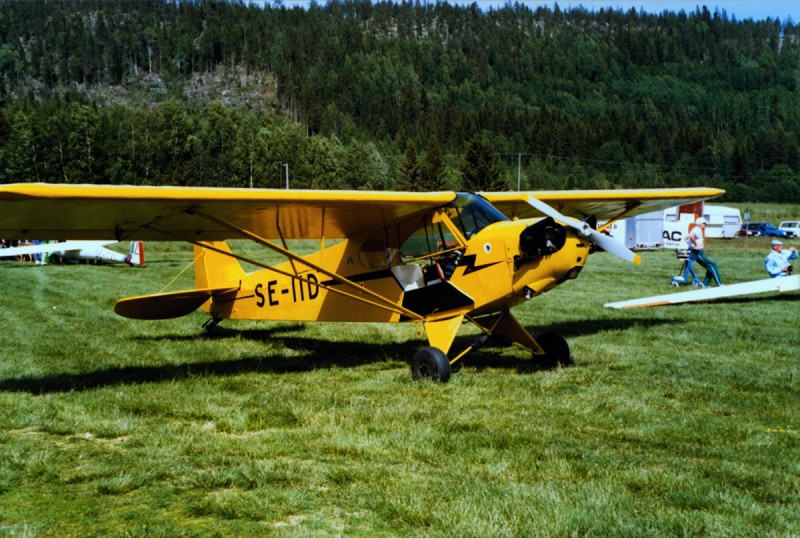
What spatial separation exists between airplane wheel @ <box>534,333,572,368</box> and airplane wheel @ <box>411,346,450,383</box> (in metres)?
1.56

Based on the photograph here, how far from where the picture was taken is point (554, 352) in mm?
8914

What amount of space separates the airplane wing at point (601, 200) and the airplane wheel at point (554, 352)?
203 centimetres

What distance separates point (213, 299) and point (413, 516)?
821 cm

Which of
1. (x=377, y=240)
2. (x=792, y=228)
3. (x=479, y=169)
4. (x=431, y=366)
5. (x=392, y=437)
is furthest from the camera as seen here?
(x=479, y=169)

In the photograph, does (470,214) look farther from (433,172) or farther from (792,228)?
(433,172)

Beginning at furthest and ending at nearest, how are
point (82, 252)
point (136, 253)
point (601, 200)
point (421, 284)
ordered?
1. point (82, 252)
2. point (136, 253)
3. point (601, 200)
4. point (421, 284)

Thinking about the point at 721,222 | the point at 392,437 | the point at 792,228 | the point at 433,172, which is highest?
the point at 433,172

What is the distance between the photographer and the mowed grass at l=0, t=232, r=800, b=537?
13.2ft

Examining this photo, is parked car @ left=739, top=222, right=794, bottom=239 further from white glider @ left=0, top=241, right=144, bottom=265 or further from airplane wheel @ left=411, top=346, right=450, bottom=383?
airplane wheel @ left=411, top=346, right=450, bottom=383

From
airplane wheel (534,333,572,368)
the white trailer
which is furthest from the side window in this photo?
the white trailer

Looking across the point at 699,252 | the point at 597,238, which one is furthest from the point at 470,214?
the point at 699,252

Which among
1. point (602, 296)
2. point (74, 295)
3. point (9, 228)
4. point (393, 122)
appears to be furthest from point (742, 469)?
point (393, 122)

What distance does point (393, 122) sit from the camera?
541ft

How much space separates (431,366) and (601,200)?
183 inches
